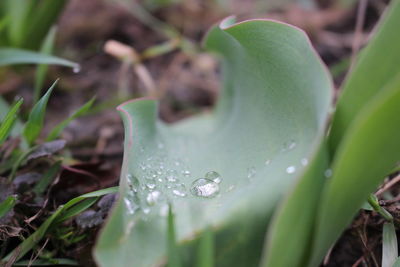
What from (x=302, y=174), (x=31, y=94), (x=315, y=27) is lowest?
(x=31, y=94)

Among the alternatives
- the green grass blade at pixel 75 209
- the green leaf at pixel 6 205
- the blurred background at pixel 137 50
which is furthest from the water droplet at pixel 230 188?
the blurred background at pixel 137 50

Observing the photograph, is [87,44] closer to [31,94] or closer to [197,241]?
[31,94]

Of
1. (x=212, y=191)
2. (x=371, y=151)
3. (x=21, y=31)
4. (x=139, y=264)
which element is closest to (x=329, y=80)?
(x=371, y=151)

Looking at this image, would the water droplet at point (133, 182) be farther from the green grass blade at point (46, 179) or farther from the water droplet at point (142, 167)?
the green grass blade at point (46, 179)

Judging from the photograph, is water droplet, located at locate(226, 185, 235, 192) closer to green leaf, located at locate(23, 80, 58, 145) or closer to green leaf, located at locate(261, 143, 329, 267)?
green leaf, located at locate(261, 143, 329, 267)

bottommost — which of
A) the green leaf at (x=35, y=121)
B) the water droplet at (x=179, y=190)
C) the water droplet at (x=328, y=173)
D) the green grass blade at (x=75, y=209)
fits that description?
the green grass blade at (x=75, y=209)

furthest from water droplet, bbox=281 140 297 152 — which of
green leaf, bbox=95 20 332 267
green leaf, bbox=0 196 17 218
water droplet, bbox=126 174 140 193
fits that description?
green leaf, bbox=0 196 17 218

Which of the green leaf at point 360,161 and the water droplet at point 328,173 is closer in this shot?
the green leaf at point 360,161
